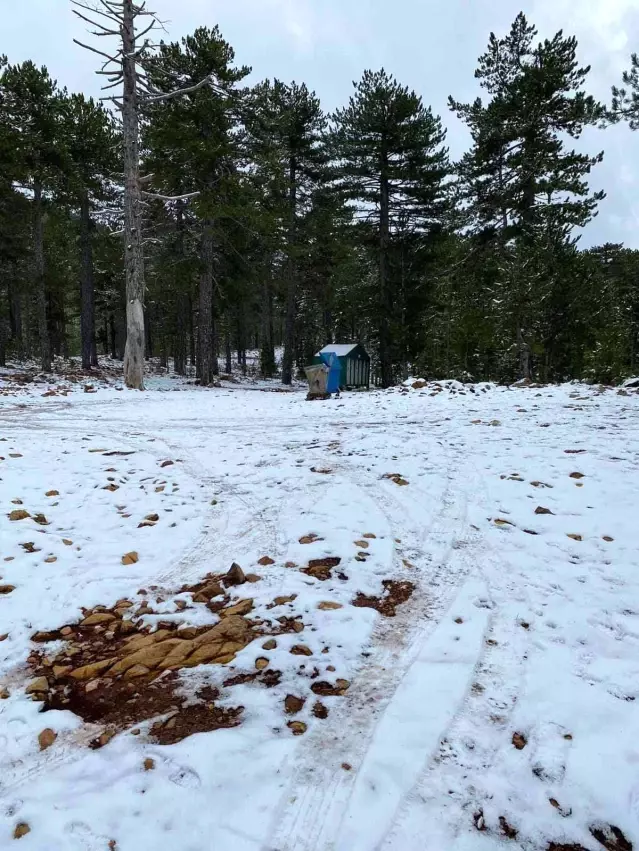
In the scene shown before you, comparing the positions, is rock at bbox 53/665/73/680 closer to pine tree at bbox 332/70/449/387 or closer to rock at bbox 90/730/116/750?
rock at bbox 90/730/116/750

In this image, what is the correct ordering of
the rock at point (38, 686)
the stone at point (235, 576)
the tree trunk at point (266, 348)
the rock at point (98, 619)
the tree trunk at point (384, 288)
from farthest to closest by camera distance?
the tree trunk at point (266, 348)
the tree trunk at point (384, 288)
the stone at point (235, 576)
the rock at point (98, 619)
the rock at point (38, 686)

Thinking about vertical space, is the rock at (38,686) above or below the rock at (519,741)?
below

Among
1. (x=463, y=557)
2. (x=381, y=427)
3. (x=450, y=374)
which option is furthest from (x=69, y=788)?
(x=450, y=374)

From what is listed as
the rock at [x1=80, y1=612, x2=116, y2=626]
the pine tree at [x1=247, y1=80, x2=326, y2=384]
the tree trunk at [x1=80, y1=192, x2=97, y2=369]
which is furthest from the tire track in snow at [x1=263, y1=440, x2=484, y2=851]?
the tree trunk at [x1=80, y1=192, x2=97, y2=369]

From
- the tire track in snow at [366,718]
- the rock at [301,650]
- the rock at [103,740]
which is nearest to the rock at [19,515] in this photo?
the rock at [103,740]

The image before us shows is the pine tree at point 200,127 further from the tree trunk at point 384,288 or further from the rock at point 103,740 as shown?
the rock at point 103,740

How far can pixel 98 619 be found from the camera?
114 inches

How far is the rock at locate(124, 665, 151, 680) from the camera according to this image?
7.79 feet

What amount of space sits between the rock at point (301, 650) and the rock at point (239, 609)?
47 centimetres

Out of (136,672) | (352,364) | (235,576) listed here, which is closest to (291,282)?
(352,364)

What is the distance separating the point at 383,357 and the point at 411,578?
754 inches

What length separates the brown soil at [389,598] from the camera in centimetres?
291

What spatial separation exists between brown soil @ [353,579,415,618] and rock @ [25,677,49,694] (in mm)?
1732

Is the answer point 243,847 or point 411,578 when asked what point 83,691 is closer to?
point 243,847
